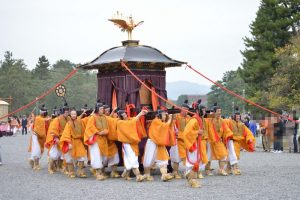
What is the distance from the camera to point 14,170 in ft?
50.2

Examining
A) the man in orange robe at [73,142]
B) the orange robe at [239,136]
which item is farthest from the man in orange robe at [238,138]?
the man in orange robe at [73,142]

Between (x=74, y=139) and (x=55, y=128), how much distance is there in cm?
109

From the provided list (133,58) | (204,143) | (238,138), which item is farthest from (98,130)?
(238,138)

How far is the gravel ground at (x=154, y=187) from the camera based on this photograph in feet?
32.9

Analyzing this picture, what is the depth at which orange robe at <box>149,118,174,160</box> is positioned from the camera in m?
12.6

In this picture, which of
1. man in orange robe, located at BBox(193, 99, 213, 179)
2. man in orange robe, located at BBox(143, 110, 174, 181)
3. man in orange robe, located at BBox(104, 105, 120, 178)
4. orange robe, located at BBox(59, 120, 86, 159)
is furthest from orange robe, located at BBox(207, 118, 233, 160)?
orange robe, located at BBox(59, 120, 86, 159)

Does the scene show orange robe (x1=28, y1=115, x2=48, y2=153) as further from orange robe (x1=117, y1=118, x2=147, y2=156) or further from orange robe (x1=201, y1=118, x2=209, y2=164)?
orange robe (x1=201, y1=118, x2=209, y2=164)

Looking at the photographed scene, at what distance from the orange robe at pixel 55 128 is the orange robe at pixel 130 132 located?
91.2 inches

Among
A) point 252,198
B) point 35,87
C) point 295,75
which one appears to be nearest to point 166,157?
point 252,198

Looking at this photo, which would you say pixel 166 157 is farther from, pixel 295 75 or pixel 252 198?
pixel 295 75

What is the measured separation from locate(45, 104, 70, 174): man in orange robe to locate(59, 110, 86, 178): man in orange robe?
2.64ft

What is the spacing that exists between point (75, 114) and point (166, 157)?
111 inches

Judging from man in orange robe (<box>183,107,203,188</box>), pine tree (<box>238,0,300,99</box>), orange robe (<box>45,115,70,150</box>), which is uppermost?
pine tree (<box>238,0,300,99</box>)

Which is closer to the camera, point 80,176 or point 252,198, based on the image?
point 252,198
